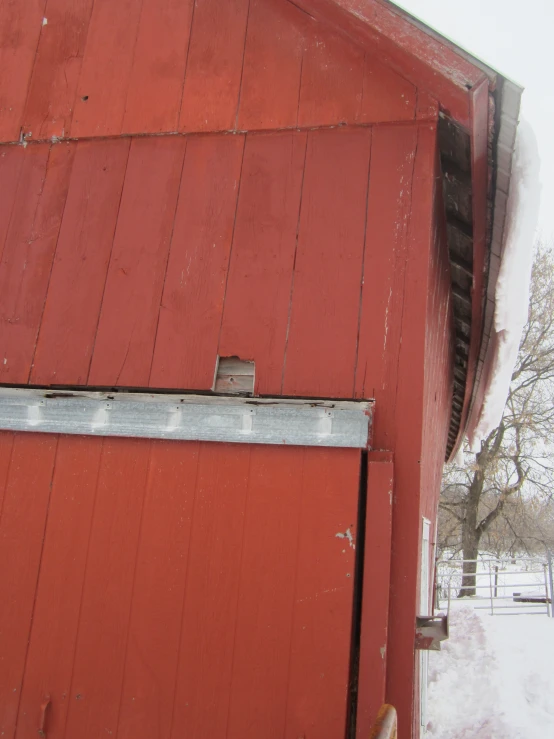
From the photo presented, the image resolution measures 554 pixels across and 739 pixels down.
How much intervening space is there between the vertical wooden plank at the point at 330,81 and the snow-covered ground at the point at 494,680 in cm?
745

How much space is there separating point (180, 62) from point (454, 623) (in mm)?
12707

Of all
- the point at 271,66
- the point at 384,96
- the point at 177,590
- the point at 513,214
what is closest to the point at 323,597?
the point at 177,590

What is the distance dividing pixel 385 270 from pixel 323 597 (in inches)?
61.9

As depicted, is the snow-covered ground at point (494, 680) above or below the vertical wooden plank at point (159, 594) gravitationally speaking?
below

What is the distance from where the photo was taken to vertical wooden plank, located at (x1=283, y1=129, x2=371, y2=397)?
316cm

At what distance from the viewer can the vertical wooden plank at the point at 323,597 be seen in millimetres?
2730

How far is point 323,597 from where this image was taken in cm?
283

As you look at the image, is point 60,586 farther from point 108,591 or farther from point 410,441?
point 410,441

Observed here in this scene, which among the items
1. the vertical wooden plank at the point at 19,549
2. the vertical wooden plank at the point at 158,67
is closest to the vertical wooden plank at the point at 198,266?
the vertical wooden plank at the point at 158,67

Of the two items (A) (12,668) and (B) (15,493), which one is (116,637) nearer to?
(A) (12,668)

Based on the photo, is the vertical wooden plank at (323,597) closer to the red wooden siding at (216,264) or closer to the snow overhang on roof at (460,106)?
the red wooden siding at (216,264)

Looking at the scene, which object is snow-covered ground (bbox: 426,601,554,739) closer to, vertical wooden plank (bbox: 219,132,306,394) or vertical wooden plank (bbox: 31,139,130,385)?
vertical wooden plank (bbox: 219,132,306,394)

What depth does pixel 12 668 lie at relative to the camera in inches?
120

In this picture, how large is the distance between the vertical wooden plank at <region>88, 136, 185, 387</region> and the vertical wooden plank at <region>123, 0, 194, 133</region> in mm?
142
